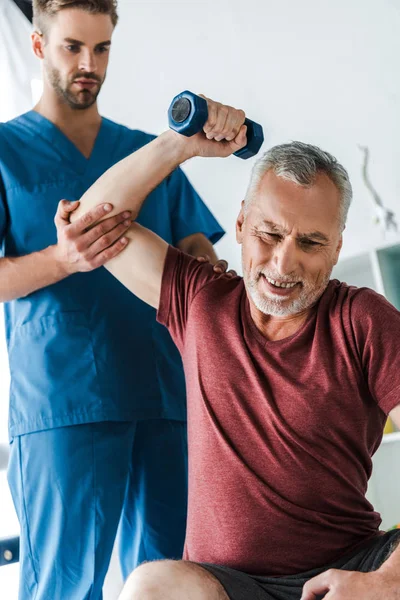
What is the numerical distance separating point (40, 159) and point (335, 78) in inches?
59.1

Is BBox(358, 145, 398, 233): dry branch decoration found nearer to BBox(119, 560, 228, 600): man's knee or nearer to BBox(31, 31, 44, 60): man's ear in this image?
BBox(31, 31, 44, 60): man's ear

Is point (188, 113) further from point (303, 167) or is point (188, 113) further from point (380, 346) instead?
point (380, 346)

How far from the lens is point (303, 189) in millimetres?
1397

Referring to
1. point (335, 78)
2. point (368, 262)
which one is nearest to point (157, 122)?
point (335, 78)

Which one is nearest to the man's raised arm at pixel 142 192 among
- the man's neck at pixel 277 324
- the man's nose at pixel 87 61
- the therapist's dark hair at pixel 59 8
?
the man's neck at pixel 277 324

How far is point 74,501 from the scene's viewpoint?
155 cm

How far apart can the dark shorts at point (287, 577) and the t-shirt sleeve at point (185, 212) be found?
2.93 ft

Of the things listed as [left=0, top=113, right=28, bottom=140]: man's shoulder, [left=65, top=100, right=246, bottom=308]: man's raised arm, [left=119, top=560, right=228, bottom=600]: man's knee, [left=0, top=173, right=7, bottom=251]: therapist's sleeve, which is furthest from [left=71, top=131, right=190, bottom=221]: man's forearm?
[left=119, top=560, right=228, bottom=600]: man's knee

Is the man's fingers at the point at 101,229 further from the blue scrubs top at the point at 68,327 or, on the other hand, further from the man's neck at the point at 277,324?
the man's neck at the point at 277,324

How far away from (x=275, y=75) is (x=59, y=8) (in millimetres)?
1386

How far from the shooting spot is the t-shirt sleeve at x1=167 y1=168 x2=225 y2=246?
1887mm

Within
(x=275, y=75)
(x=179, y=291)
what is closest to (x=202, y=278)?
(x=179, y=291)

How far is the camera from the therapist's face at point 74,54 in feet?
5.68

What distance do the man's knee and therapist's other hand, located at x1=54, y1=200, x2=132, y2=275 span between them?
0.62 metres
